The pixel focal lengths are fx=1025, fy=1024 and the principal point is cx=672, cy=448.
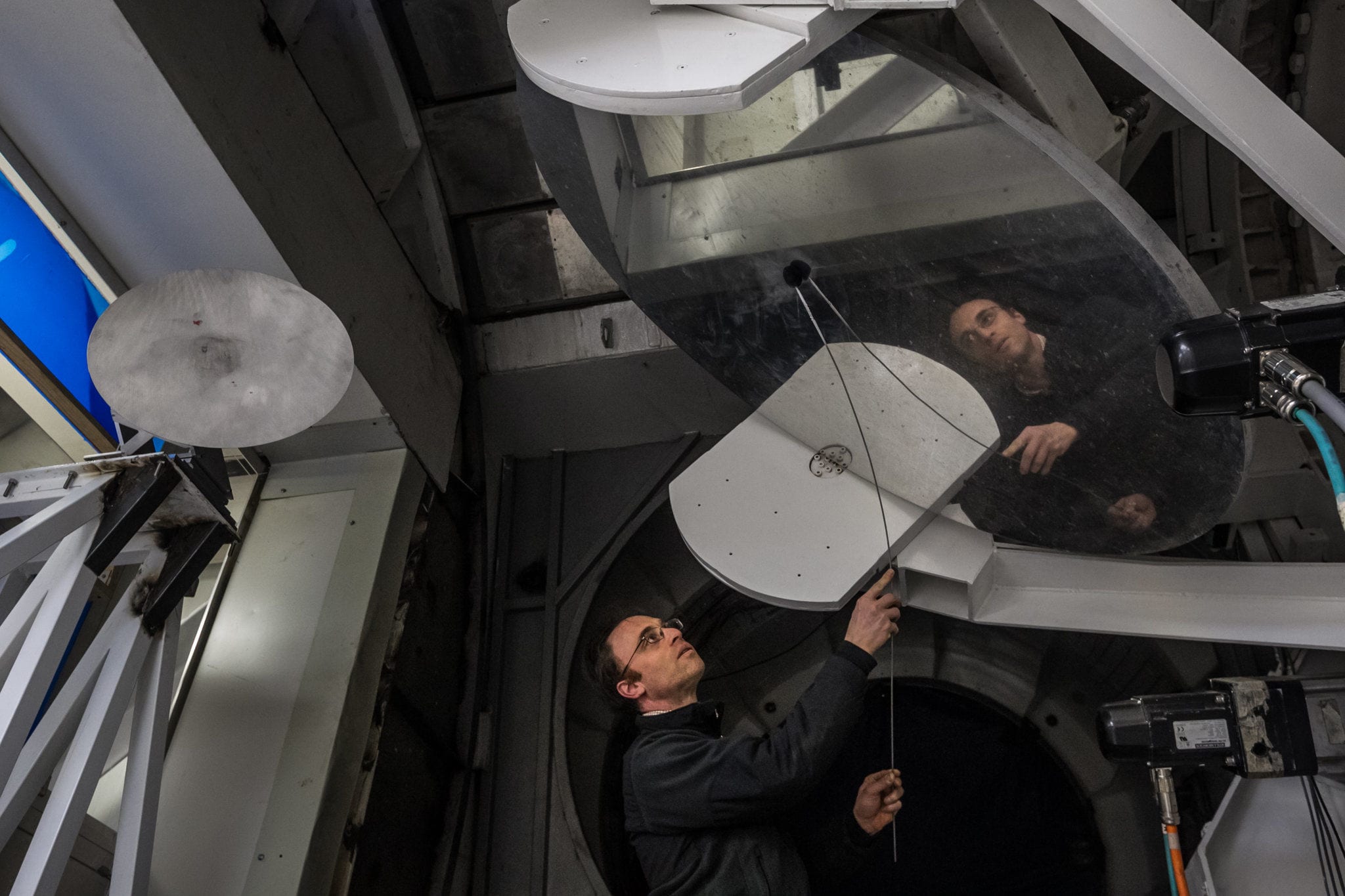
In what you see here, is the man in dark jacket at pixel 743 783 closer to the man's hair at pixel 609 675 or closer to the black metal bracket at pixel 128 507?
the man's hair at pixel 609 675

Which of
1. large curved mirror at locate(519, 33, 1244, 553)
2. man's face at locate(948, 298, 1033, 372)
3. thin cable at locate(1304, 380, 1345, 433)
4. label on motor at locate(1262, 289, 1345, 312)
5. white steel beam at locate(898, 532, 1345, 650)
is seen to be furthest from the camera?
white steel beam at locate(898, 532, 1345, 650)

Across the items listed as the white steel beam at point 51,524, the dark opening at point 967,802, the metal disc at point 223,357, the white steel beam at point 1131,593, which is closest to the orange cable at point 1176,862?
the white steel beam at point 1131,593

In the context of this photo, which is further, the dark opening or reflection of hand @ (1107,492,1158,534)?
the dark opening

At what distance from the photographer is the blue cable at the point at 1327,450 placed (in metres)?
0.95

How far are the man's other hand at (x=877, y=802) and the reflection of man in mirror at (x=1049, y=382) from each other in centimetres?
64

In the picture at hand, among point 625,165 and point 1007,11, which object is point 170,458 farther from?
point 1007,11

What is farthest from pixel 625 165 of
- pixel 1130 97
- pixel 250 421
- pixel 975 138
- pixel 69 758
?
pixel 69 758

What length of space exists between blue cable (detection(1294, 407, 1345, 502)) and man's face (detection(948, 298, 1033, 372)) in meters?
0.55

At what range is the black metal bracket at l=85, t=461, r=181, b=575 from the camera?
172cm

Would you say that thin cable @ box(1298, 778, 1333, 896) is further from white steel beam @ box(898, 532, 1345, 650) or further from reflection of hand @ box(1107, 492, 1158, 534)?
reflection of hand @ box(1107, 492, 1158, 534)

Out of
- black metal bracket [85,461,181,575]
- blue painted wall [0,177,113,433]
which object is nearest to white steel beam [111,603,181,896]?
black metal bracket [85,461,181,575]

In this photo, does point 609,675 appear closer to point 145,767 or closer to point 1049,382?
point 145,767

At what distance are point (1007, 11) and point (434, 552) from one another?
1.86 metres

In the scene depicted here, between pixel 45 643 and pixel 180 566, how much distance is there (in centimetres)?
33
